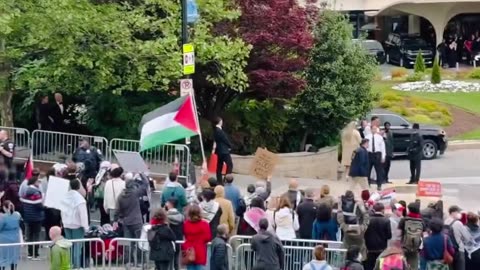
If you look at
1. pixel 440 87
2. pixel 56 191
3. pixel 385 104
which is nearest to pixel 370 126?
pixel 56 191

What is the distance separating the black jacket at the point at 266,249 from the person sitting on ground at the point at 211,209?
1.40 m

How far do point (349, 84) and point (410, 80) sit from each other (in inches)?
671

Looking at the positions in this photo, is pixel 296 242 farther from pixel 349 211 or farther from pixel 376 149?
pixel 376 149

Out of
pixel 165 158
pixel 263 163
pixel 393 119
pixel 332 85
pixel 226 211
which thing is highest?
pixel 332 85

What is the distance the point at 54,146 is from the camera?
27.3 m

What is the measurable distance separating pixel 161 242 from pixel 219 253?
95 cm

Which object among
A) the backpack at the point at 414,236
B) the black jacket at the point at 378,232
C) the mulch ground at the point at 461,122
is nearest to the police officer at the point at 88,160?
the black jacket at the point at 378,232

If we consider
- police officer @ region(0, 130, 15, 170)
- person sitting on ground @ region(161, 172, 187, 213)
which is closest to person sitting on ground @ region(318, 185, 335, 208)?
person sitting on ground @ region(161, 172, 187, 213)

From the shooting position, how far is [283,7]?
29.1 meters

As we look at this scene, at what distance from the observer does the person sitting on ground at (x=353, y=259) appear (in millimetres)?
16547

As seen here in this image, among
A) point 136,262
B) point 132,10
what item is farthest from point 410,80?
point 136,262

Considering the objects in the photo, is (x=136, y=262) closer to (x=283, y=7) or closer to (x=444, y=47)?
(x=283, y=7)

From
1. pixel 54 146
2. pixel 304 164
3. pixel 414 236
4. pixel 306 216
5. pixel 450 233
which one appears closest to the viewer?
pixel 414 236

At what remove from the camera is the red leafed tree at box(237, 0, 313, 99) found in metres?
A: 28.7
